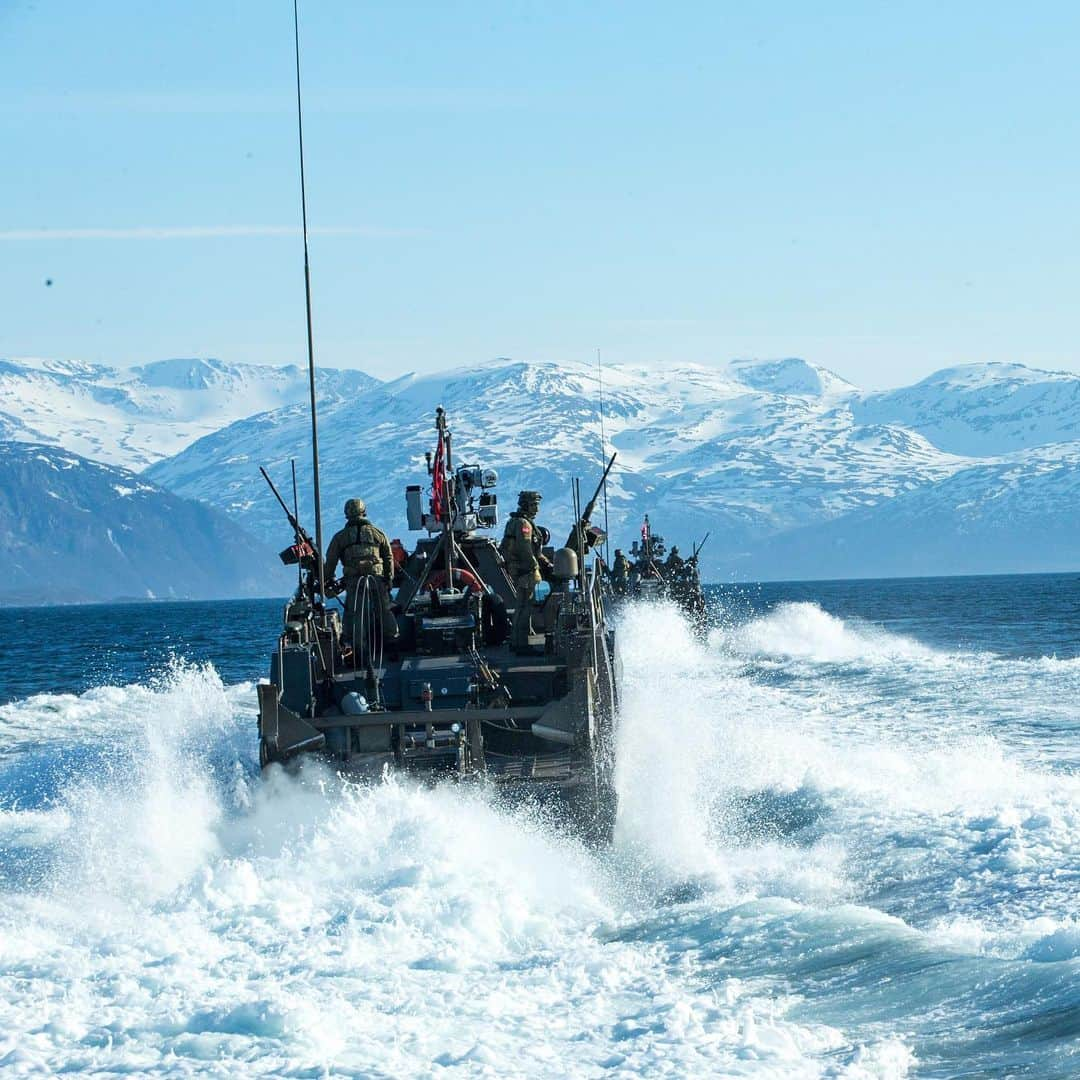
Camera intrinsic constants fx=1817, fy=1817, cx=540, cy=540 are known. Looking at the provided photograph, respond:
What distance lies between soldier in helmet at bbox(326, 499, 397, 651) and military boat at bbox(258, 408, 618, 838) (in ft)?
0.19

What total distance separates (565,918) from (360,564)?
6.66m

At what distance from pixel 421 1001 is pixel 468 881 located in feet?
9.42

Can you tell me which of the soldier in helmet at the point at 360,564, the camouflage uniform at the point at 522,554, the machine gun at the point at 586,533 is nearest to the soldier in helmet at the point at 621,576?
the machine gun at the point at 586,533

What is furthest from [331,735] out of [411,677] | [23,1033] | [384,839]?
[23,1033]

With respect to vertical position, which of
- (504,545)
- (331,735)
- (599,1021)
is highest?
(504,545)

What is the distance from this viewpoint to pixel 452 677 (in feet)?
61.3

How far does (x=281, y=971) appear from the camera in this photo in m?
12.8

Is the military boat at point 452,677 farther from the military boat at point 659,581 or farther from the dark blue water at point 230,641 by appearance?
the military boat at point 659,581

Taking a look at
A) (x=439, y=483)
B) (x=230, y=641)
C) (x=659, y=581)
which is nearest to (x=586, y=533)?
(x=439, y=483)

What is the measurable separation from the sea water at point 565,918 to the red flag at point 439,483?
11.2 ft

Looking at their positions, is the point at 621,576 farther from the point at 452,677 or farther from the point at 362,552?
the point at 452,677

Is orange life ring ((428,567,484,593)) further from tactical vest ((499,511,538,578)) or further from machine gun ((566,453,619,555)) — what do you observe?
machine gun ((566,453,619,555))

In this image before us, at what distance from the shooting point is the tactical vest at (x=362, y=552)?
20.2m

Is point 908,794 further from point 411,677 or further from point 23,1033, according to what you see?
point 23,1033
